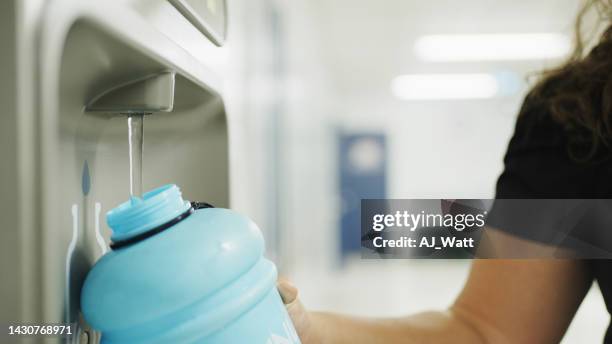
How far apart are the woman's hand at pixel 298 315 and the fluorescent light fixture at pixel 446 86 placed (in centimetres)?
557

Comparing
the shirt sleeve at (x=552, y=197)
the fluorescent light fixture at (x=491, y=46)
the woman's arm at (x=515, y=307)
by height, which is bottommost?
the woman's arm at (x=515, y=307)

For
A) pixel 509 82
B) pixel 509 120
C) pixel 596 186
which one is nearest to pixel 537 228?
pixel 596 186

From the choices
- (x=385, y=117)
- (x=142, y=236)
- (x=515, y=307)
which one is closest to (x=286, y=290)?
(x=142, y=236)

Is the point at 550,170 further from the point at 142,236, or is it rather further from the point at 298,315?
the point at 142,236

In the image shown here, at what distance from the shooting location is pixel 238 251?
34 centimetres

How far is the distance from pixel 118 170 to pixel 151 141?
6 centimetres

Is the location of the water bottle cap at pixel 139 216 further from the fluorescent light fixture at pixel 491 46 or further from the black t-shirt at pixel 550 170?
the fluorescent light fixture at pixel 491 46

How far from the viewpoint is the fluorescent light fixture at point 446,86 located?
19.4 ft

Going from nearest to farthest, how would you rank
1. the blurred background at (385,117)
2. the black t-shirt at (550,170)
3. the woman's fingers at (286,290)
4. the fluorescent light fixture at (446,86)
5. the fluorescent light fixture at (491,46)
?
the woman's fingers at (286,290)
the black t-shirt at (550,170)
the blurred background at (385,117)
the fluorescent light fixture at (491,46)
the fluorescent light fixture at (446,86)

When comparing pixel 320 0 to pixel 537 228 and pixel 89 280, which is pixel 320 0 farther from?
pixel 89 280

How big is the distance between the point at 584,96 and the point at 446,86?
218 inches

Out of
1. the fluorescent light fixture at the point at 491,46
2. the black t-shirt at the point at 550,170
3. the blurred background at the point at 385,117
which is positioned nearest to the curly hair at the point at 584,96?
the black t-shirt at the point at 550,170

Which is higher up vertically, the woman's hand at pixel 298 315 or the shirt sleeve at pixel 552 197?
the shirt sleeve at pixel 552 197

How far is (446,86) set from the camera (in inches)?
241
